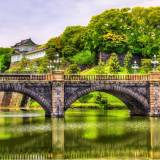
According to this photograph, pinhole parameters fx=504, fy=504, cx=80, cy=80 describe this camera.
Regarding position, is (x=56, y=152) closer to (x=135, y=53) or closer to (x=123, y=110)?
(x=123, y=110)

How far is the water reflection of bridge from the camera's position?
2784 cm

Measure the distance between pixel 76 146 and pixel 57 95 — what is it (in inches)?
982

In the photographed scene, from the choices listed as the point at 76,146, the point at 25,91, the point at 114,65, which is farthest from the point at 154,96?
the point at 114,65

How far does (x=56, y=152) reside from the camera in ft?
94.1

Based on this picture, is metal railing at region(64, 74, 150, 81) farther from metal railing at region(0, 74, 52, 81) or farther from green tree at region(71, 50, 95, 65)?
green tree at region(71, 50, 95, 65)

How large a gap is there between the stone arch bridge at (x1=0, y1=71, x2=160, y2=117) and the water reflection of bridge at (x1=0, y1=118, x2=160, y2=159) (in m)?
16.5

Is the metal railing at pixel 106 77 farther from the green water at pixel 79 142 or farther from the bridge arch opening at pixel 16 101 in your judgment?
the bridge arch opening at pixel 16 101

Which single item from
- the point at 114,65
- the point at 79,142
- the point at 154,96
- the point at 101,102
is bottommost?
the point at 79,142

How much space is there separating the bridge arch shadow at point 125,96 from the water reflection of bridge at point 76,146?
17872 millimetres

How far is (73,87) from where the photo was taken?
187 ft

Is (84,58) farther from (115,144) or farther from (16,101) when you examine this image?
(115,144)

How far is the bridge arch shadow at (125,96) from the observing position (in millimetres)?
56906

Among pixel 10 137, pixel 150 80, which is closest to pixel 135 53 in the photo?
pixel 150 80

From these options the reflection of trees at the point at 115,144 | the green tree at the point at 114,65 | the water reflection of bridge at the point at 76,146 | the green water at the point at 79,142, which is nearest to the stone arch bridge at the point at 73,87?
the green water at the point at 79,142
